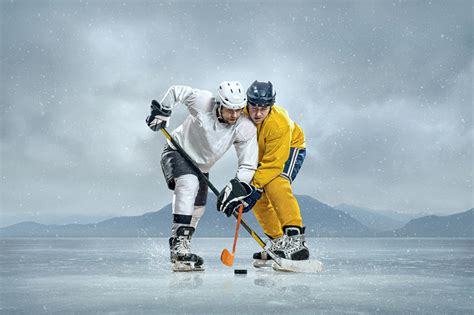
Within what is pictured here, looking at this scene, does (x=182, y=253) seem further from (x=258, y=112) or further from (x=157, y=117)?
(x=258, y=112)

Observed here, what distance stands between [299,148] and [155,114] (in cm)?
109

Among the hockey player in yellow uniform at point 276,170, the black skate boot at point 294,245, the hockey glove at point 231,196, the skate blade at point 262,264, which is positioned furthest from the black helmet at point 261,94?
the skate blade at point 262,264

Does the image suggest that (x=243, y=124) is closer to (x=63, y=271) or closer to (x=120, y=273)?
(x=120, y=273)

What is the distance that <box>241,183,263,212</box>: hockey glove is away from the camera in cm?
410

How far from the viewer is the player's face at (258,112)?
162 inches

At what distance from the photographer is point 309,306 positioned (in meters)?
2.81

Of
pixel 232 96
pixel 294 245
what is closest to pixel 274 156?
pixel 232 96

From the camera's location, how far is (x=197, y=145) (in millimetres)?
4242

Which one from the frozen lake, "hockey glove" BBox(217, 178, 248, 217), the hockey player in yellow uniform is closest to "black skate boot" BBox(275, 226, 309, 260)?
the hockey player in yellow uniform

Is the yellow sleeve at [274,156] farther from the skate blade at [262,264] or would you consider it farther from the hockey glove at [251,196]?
the skate blade at [262,264]

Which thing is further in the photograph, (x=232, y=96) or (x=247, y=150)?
(x=247, y=150)

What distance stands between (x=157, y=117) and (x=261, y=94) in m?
0.75

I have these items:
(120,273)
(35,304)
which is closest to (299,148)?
(120,273)

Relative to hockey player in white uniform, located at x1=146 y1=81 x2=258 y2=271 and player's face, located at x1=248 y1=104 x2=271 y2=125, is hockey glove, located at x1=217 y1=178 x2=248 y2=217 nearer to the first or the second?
hockey player in white uniform, located at x1=146 y1=81 x2=258 y2=271
